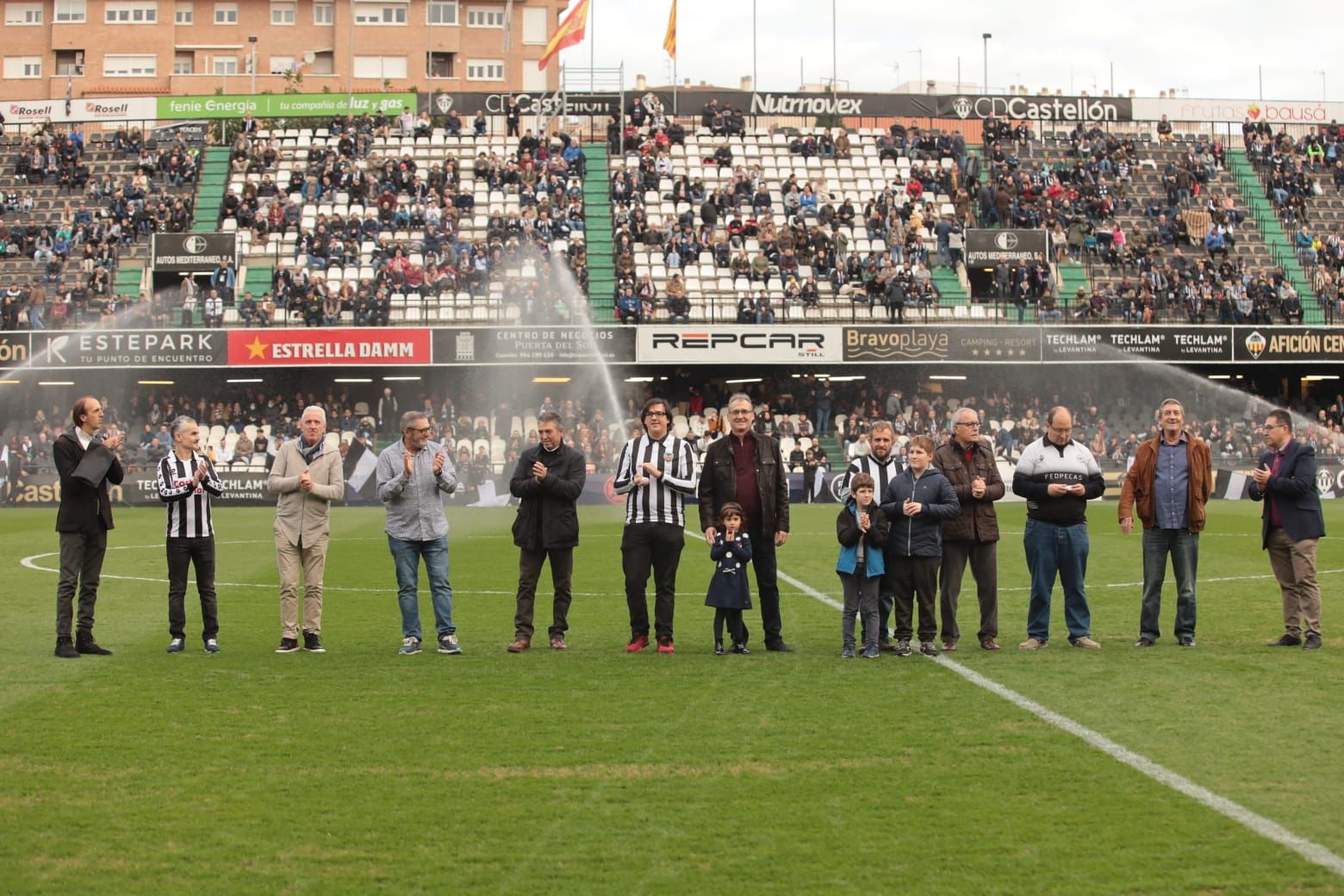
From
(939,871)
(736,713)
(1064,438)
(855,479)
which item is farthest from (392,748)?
(1064,438)

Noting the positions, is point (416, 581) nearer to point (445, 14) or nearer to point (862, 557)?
point (862, 557)

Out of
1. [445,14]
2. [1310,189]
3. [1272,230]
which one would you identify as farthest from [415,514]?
[445,14]

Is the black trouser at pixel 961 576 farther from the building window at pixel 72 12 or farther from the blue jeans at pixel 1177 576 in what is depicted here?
the building window at pixel 72 12

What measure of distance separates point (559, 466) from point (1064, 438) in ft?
13.4

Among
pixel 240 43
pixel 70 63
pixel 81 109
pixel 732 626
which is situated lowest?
pixel 732 626

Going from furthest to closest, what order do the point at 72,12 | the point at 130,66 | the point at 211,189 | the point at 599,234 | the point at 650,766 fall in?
the point at 130,66
the point at 72,12
the point at 211,189
the point at 599,234
the point at 650,766

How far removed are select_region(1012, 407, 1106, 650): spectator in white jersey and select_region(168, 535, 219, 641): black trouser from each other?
21.4 feet

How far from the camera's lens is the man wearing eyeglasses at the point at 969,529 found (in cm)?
1205

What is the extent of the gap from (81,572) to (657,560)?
4.62m

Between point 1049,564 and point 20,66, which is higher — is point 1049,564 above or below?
below

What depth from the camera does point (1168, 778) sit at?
779cm

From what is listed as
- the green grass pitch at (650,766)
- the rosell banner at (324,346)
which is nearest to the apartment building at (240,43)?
the rosell banner at (324,346)

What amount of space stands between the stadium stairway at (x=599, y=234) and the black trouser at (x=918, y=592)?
32.1 m

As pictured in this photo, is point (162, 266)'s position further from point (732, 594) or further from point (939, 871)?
point (939, 871)
